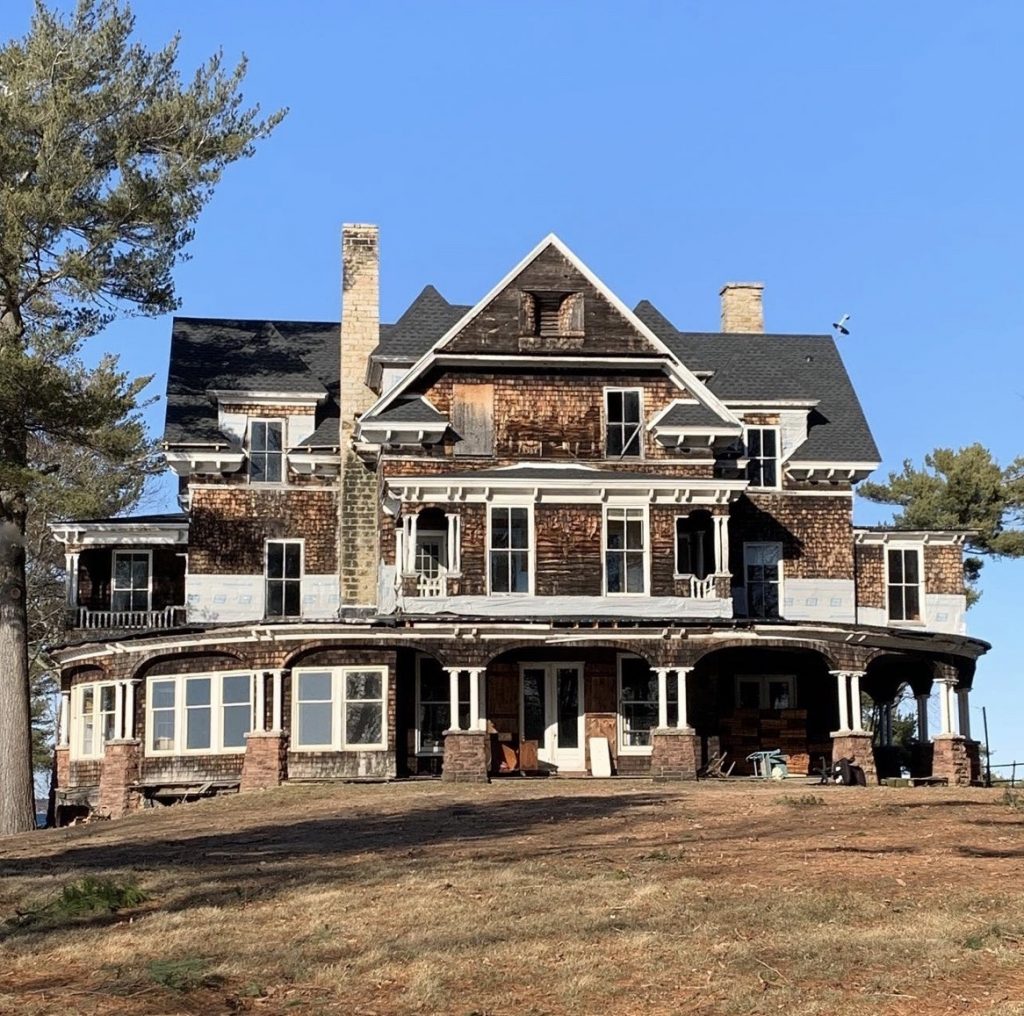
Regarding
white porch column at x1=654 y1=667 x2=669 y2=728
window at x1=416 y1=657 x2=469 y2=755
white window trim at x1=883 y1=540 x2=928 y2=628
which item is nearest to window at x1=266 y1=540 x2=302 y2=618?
window at x1=416 y1=657 x2=469 y2=755

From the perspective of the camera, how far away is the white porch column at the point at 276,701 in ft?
121

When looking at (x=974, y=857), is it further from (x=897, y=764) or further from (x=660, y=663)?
(x=897, y=764)

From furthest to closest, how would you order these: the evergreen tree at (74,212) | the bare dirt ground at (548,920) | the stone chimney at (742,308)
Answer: the stone chimney at (742,308), the evergreen tree at (74,212), the bare dirt ground at (548,920)

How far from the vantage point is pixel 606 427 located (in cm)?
4047

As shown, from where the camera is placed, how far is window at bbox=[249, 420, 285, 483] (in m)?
43.2

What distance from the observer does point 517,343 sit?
40250 mm

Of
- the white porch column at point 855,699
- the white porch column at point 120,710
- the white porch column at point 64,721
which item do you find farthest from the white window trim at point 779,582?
the white porch column at point 64,721

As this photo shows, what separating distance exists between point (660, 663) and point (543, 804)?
29.6 ft

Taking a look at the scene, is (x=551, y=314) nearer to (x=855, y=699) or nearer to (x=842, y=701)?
(x=842, y=701)

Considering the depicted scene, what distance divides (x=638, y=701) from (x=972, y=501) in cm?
2366

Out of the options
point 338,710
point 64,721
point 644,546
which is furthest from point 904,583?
point 64,721

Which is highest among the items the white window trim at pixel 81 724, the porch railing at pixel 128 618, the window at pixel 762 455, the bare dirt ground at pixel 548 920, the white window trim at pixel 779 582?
the window at pixel 762 455

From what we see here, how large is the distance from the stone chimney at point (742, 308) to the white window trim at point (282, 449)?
521 inches

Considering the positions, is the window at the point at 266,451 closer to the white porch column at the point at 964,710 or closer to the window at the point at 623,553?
the window at the point at 623,553
